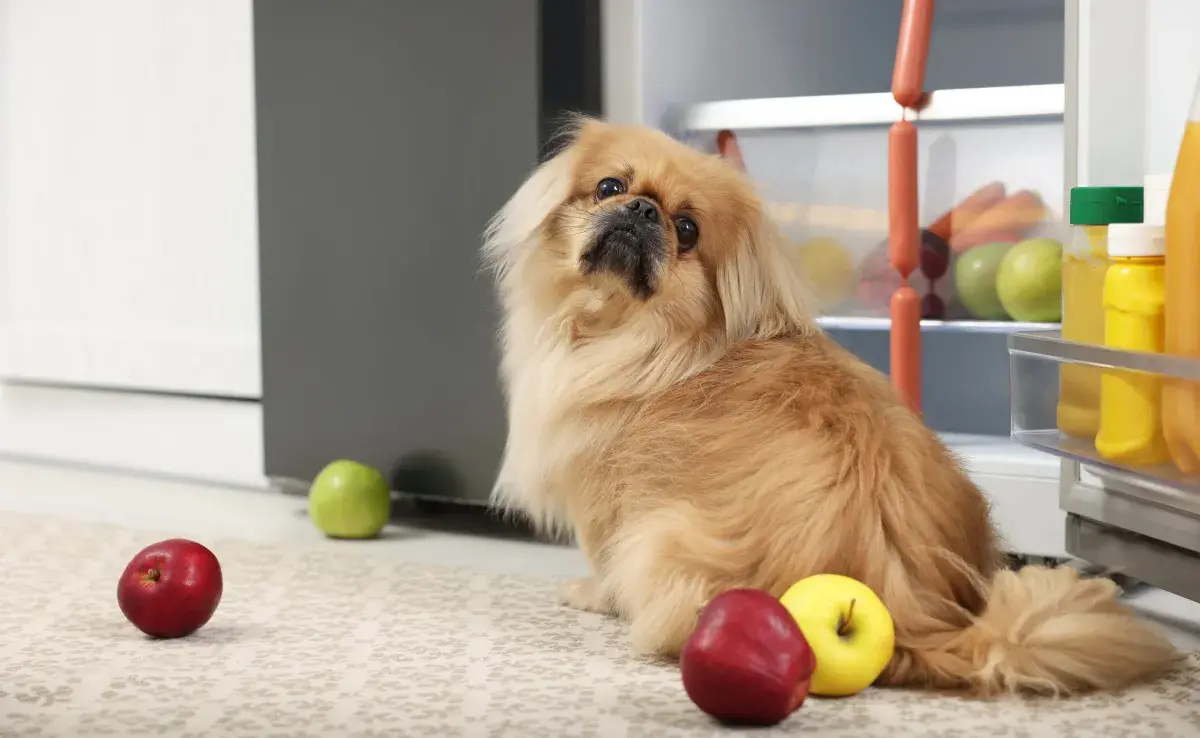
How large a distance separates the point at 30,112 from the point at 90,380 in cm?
73

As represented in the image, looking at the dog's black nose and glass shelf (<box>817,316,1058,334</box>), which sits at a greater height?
the dog's black nose

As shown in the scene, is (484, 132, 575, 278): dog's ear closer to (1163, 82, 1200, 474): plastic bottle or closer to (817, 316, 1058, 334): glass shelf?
(817, 316, 1058, 334): glass shelf

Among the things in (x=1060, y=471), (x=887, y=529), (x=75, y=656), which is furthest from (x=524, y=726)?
(x=1060, y=471)

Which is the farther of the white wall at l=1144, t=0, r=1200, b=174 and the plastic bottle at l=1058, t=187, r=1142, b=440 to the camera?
the white wall at l=1144, t=0, r=1200, b=174

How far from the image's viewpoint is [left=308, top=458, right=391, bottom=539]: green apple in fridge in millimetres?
2439

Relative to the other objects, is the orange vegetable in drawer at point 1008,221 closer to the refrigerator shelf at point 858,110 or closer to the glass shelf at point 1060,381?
the refrigerator shelf at point 858,110

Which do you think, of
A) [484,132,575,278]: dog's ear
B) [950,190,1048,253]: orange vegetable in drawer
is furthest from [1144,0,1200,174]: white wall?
[484,132,575,278]: dog's ear

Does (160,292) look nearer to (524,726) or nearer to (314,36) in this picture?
(314,36)

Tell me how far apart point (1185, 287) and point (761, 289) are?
512 millimetres

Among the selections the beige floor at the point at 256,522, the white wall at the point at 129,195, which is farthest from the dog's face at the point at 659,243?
the white wall at the point at 129,195

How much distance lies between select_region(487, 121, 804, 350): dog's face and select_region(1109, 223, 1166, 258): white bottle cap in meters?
0.41

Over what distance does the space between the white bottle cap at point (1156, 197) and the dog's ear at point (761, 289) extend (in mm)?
441

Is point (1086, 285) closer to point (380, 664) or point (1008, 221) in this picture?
point (1008, 221)

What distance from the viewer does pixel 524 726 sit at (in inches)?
53.5
